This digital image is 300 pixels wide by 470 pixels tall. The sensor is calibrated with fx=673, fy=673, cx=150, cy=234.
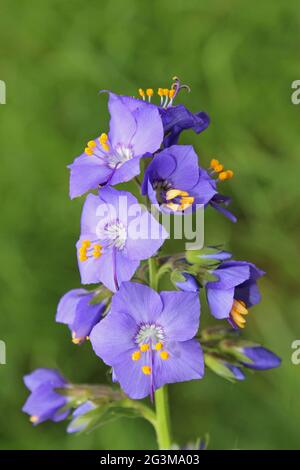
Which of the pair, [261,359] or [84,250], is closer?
[84,250]

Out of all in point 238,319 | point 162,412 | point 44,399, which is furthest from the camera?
point 44,399

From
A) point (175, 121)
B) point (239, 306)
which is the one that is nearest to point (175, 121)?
point (175, 121)

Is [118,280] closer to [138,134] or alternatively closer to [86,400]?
[138,134]

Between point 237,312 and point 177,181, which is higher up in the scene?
point 177,181

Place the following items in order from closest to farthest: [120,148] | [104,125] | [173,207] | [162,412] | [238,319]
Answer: [173,207] < [238,319] < [120,148] < [162,412] < [104,125]

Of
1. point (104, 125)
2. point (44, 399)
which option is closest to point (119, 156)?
point (44, 399)

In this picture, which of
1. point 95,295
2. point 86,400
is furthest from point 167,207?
point 86,400

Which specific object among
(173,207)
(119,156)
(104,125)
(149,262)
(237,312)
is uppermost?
(104,125)

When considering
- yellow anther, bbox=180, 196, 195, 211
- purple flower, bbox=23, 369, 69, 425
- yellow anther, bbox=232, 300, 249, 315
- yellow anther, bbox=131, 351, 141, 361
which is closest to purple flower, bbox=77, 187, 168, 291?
yellow anther, bbox=180, 196, 195, 211

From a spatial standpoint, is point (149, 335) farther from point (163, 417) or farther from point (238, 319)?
point (163, 417)
